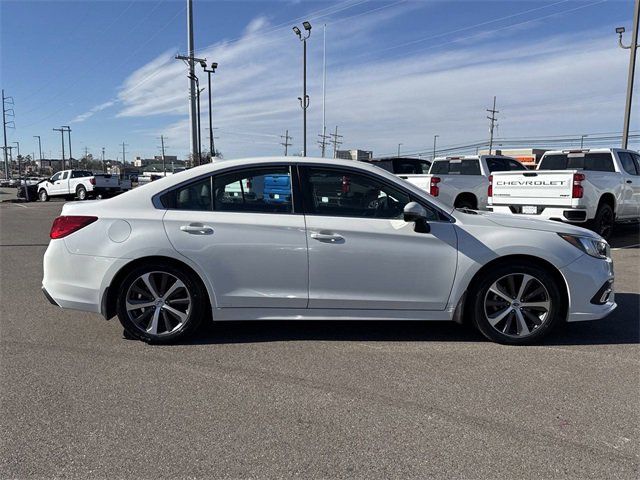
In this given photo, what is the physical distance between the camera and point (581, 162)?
1116cm

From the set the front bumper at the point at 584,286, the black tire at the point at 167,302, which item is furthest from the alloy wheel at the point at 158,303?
the front bumper at the point at 584,286

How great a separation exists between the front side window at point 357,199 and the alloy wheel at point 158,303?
4.44 ft

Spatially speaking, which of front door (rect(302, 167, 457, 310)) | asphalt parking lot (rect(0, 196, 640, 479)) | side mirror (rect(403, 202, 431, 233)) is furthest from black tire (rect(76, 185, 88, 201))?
side mirror (rect(403, 202, 431, 233))

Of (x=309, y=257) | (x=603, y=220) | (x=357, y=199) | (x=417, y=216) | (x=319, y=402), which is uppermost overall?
(x=357, y=199)

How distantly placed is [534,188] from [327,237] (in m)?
7.23

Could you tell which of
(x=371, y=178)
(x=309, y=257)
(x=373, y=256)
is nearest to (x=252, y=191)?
(x=309, y=257)

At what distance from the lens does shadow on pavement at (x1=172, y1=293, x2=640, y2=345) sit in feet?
14.6

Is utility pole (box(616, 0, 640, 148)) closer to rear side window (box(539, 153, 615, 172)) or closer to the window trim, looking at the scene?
rear side window (box(539, 153, 615, 172))

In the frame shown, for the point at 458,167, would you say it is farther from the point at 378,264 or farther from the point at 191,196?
the point at 191,196

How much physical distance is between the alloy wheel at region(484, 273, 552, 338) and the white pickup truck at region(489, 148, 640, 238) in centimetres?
573

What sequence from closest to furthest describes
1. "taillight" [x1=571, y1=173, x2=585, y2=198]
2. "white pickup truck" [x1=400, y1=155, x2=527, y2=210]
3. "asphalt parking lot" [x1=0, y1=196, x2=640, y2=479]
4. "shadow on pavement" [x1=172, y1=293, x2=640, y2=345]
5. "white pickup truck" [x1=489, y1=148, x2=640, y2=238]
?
"asphalt parking lot" [x1=0, y1=196, x2=640, y2=479], "shadow on pavement" [x1=172, y1=293, x2=640, y2=345], "taillight" [x1=571, y1=173, x2=585, y2=198], "white pickup truck" [x1=489, y1=148, x2=640, y2=238], "white pickup truck" [x1=400, y1=155, x2=527, y2=210]

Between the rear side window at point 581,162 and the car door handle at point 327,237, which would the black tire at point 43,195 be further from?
the car door handle at point 327,237

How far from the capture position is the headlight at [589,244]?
4.27 metres

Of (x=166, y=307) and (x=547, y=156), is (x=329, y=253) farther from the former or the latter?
(x=547, y=156)
